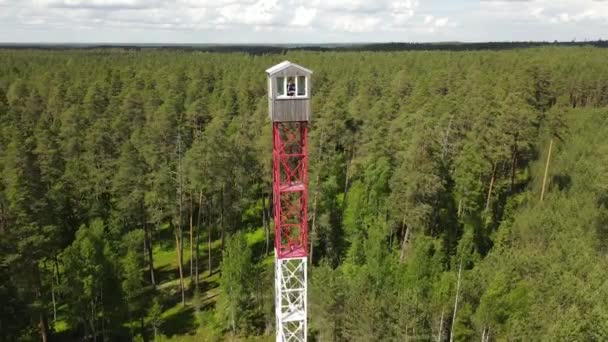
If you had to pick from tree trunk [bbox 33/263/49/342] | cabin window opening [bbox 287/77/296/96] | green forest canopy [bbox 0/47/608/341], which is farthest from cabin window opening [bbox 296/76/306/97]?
tree trunk [bbox 33/263/49/342]

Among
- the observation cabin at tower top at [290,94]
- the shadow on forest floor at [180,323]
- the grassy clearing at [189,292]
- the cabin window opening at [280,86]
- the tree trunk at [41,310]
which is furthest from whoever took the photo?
the shadow on forest floor at [180,323]

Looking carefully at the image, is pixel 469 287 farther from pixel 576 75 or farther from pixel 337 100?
pixel 576 75

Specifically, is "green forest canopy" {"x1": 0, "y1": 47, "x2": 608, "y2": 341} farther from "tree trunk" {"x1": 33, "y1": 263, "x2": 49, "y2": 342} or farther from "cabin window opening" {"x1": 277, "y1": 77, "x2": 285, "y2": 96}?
"cabin window opening" {"x1": 277, "y1": 77, "x2": 285, "y2": 96}

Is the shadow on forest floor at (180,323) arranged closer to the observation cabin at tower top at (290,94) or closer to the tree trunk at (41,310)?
the tree trunk at (41,310)

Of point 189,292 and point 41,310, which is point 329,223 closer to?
point 189,292

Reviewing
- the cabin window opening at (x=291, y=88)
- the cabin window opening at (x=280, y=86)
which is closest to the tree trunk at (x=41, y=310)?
the cabin window opening at (x=280, y=86)

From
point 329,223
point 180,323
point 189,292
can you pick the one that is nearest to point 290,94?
point 329,223

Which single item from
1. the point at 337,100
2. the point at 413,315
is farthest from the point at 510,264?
the point at 337,100
